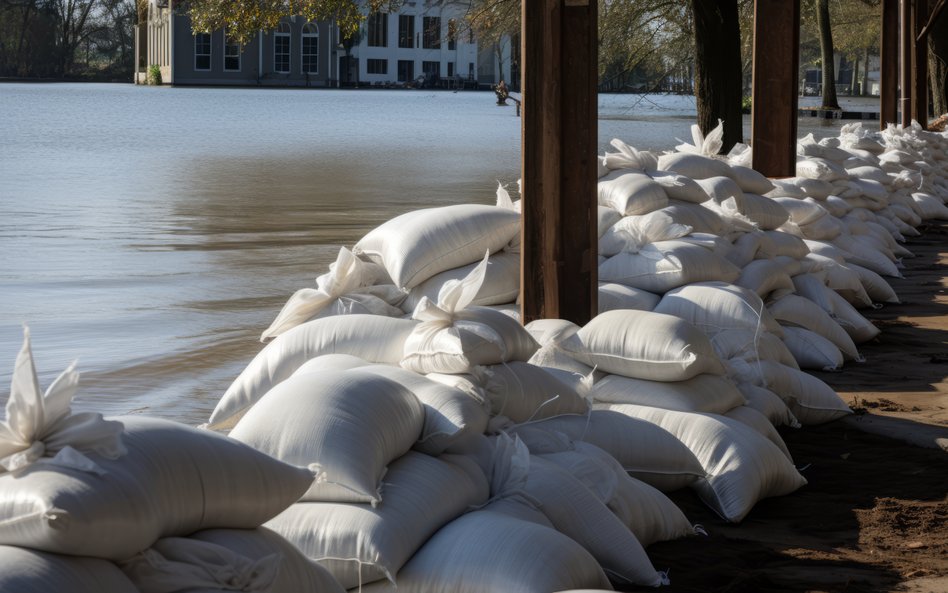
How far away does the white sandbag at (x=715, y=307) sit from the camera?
4.76 metres

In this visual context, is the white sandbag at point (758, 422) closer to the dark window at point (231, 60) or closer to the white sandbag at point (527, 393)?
the white sandbag at point (527, 393)

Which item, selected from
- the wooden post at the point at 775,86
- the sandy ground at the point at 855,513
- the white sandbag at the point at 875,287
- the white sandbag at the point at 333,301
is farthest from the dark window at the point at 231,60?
the white sandbag at the point at 333,301

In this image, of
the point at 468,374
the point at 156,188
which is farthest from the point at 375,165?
the point at 468,374

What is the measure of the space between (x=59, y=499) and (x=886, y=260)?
7.50 metres

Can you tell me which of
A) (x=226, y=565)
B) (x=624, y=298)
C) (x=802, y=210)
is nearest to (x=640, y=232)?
(x=624, y=298)

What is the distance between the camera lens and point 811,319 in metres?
5.81

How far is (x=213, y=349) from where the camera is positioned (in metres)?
6.25

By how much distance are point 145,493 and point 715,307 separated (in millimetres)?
3249

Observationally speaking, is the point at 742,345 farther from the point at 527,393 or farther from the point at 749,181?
the point at 749,181

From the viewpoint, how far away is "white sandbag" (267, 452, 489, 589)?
2.48 m

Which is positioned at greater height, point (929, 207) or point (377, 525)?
point (929, 207)

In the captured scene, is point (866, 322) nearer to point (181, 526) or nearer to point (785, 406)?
point (785, 406)

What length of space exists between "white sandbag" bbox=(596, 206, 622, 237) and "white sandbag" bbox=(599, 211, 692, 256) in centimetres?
5

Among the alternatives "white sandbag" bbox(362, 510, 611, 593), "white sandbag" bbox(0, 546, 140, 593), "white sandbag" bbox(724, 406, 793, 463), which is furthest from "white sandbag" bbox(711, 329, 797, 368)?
"white sandbag" bbox(0, 546, 140, 593)
